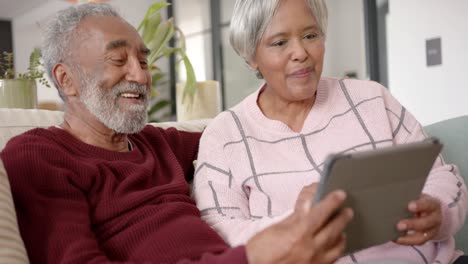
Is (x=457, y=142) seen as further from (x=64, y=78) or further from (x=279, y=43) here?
(x=64, y=78)

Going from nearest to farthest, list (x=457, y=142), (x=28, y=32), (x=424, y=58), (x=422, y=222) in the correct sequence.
Answer: (x=422, y=222) → (x=457, y=142) → (x=424, y=58) → (x=28, y=32)

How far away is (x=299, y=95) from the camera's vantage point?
1185mm

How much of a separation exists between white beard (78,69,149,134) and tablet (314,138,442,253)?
568 millimetres

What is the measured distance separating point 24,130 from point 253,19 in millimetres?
615

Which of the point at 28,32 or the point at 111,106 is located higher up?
the point at 28,32

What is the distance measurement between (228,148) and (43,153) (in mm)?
433

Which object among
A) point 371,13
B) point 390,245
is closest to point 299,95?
point 390,245

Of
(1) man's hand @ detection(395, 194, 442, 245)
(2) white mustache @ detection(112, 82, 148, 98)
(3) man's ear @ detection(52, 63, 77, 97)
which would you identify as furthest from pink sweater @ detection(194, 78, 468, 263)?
(3) man's ear @ detection(52, 63, 77, 97)

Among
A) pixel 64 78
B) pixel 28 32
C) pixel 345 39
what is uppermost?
pixel 28 32

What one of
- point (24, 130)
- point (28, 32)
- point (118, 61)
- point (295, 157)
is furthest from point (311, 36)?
point (28, 32)

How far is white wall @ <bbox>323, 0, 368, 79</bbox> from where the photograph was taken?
4.59m

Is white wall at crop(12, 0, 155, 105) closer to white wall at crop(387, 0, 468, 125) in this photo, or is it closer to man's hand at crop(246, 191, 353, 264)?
white wall at crop(387, 0, 468, 125)

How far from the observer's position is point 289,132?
119 cm

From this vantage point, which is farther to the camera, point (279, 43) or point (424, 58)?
point (424, 58)
